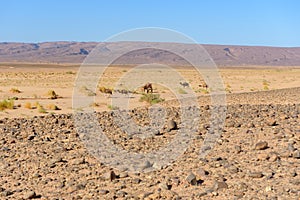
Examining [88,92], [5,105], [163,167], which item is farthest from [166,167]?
[88,92]

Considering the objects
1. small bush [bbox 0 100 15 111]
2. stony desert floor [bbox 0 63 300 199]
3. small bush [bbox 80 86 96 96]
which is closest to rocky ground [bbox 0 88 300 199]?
stony desert floor [bbox 0 63 300 199]

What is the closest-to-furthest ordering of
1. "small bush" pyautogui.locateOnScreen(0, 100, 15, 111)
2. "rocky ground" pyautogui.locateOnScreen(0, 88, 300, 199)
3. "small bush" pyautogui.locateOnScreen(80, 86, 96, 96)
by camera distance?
"rocky ground" pyautogui.locateOnScreen(0, 88, 300, 199) → "small bush" pyautogui.locateOnScreen(0, 100, 15, 111) → "small bush" pyautogui.locateOnScreen(80, 86, 96, 96)

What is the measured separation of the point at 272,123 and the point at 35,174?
228 inches

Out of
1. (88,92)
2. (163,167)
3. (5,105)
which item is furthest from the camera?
(88,92)

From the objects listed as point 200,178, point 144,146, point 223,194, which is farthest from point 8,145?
point 223,194

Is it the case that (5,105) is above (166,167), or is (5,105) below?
below

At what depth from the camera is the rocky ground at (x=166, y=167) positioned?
6660 mm

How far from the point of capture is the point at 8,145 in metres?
10.7

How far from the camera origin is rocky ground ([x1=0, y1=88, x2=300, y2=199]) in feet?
A: 21.9

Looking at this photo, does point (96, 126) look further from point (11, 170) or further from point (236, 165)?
point (236, 165)

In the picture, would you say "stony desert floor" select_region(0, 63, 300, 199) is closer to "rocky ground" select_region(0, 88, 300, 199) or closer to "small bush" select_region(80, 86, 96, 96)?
"rocky ground" select_region(0, 88, 300, 199)

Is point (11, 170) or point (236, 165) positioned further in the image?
point (11, 170)

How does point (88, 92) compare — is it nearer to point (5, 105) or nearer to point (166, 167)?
point (5, 105)

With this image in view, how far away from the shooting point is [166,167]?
8.06 m
